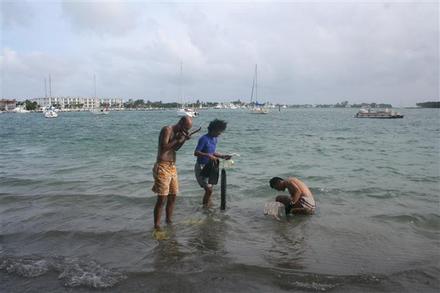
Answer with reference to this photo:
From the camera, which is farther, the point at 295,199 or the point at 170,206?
the point at 295,199

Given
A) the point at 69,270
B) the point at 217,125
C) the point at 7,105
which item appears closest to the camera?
the point at 69,270

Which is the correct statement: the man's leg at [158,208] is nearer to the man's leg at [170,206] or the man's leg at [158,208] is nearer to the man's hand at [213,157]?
the man's leg at [170,206]

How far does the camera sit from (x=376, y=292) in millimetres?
5125

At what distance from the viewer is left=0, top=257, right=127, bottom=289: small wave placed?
5.25 meters

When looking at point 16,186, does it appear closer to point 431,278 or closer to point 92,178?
point 92,178

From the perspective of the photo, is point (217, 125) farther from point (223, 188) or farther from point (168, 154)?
point (168, 154)

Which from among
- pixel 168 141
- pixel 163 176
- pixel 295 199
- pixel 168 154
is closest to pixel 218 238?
pixel 163 176

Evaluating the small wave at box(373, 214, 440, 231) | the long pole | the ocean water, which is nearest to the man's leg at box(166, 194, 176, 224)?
the ocean water

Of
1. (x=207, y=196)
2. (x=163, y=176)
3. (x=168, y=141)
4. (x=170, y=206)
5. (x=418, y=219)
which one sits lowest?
(x=418, y=219)

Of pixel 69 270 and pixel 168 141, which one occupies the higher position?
pixel 168 141

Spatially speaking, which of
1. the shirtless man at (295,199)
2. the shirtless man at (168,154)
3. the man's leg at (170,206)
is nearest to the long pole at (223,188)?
the shirtless man at (295,199)

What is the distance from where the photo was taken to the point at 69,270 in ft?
18.3

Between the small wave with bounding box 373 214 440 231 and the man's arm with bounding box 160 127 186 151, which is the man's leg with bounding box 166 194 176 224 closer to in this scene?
the man's arm with bounding box 160 127 186 151

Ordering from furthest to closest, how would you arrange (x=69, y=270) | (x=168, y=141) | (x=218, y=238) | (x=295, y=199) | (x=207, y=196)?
1. (x=207, y=196)
2. (x=295, y=199)
3. (x=218, y=238)
4. (x=168, y=141)
5. (x=69, y=270)
